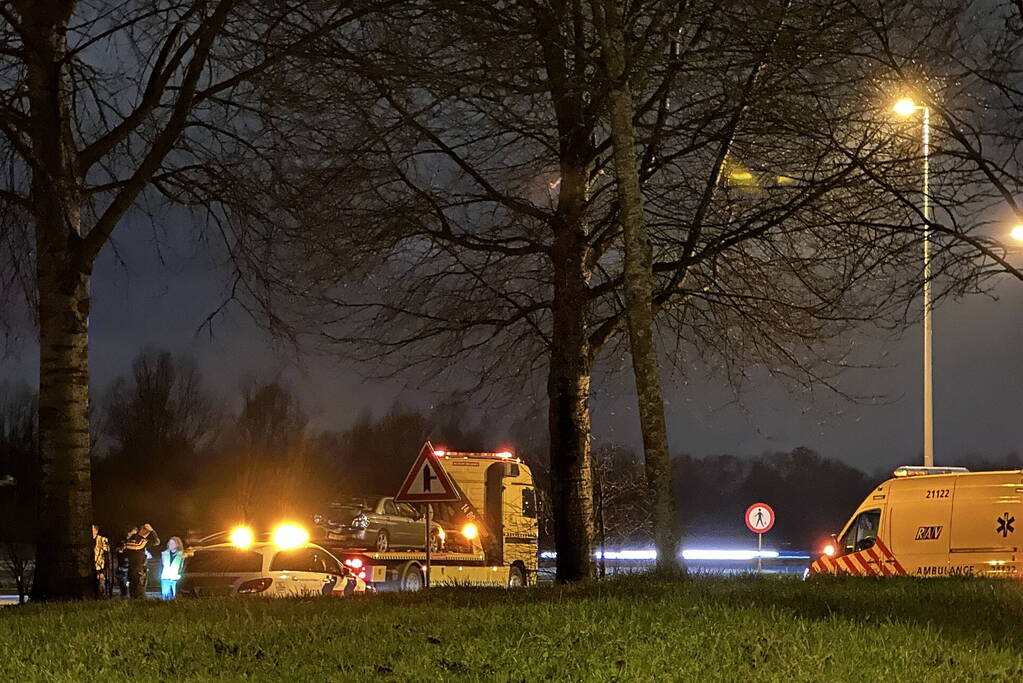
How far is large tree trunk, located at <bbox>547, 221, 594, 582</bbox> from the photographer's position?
1814 centimetres

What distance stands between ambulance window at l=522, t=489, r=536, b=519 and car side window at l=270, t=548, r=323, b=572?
9225 millimetres

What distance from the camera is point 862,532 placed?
20391 millimetres

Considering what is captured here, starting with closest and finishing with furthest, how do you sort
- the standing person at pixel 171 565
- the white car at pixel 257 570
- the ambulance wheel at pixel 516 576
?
the white car at pixel 257 570 < the standing person at pixel 171 565 < the ambulance wheel at pixel 516 576

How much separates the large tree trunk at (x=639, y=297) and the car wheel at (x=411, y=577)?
11606mm

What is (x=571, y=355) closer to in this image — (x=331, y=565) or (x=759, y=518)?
(x=331, y=565)

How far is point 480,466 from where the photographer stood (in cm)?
2747

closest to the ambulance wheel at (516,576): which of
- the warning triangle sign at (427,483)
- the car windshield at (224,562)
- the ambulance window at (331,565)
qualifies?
the ambulance window at (331,565)

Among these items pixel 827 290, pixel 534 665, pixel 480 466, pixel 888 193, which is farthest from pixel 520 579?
pixel 534 665

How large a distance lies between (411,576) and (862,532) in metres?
8.19

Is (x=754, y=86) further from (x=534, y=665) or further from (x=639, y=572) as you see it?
(x=534, y=665)

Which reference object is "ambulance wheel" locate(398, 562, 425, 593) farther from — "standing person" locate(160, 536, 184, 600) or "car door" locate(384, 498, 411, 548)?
"standing person" locate(160, 536, 184, 600)

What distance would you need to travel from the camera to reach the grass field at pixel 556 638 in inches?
303

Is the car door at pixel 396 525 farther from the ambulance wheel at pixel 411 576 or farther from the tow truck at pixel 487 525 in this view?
the ambulance wheel at pixel 411 576

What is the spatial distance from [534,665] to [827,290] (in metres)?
10.7
